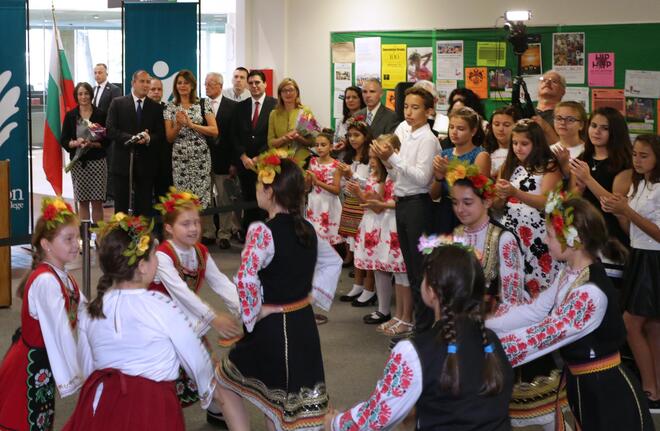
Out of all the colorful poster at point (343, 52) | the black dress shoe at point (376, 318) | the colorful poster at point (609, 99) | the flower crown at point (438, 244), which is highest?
the colorful poster at point (343, 52)

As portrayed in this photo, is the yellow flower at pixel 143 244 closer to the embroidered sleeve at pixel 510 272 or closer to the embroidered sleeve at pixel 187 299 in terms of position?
the embroidered sleeve at pixel 187 299

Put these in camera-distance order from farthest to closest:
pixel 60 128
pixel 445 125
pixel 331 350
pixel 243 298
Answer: pixel 60 128 < pixel 445 125 < pixel 331 350 < pixel 243 298

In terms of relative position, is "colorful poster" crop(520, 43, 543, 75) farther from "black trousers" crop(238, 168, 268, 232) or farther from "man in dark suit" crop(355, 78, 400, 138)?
"black trousers" crop(238, 168, 268, 232)

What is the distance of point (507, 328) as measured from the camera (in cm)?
324

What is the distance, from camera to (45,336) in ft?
10.6

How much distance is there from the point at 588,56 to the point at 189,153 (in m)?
3.78

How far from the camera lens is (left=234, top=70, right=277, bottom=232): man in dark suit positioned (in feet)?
26.8

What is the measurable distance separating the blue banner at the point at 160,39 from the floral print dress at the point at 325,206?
6.90ft

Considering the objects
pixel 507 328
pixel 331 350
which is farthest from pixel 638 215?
pixel 331 350

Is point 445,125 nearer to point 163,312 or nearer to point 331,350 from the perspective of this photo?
point 331,350

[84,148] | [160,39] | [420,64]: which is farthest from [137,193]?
[420,64]

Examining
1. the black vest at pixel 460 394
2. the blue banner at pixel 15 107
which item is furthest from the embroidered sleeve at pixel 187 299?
the blue banner at pixel 15 107

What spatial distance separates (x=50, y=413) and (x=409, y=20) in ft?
21.7

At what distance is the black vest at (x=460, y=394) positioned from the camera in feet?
7.82
